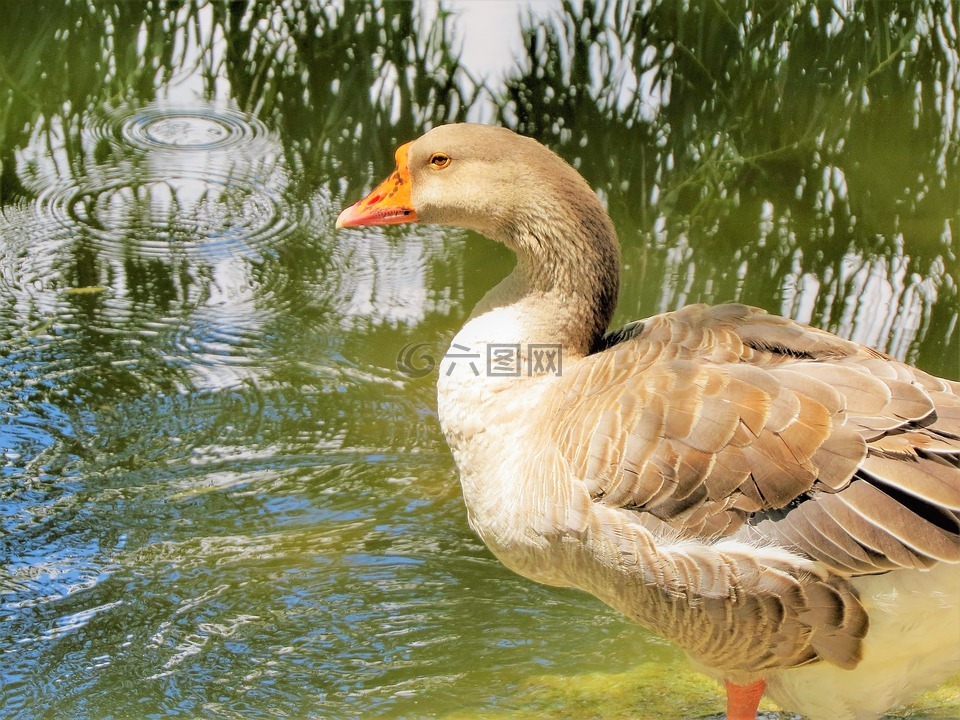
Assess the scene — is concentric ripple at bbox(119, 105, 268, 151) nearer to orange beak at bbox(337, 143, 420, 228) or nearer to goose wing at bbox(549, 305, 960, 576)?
orange beak at bbox(337, 143, 420, 228)

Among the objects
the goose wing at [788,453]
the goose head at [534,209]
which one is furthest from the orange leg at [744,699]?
the goose head at [534,209]

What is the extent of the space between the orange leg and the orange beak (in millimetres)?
1704

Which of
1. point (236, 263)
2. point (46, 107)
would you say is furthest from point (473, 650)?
point (46, 107)

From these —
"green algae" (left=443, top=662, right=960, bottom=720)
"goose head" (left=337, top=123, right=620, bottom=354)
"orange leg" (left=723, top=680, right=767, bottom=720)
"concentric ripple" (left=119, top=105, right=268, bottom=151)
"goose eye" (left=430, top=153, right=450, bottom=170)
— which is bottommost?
"green algae" (left=443, top=662, right=960, bottom=720)

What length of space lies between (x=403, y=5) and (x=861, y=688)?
4853 millimetres

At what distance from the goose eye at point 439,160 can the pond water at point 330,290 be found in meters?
1.43

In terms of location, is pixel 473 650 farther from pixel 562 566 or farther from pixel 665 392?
pixel 665 392

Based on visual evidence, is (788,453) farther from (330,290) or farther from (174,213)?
(174,213)

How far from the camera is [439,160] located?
331cm

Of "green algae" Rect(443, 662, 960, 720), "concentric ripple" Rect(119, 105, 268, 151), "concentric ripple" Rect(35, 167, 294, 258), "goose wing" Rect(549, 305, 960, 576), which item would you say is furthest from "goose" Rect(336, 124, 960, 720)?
"concentric ripple" Rect(119, 105, 268, 151)

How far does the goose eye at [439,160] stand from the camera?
10.8 feet

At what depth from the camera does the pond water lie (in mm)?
3414

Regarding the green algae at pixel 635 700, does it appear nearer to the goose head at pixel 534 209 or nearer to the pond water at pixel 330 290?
the pond water at pixel 330 290

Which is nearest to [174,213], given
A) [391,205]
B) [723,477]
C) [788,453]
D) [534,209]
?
[391,205]
